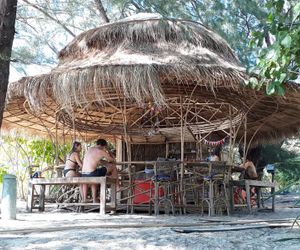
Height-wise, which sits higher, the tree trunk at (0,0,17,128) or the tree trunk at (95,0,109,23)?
the tree trunk at (95,0,109,23)

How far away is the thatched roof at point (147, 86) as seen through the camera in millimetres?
6707

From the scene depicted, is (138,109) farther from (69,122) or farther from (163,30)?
(163,30)

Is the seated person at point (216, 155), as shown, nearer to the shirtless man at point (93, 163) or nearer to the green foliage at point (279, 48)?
the shirtless man at point (93, 163)

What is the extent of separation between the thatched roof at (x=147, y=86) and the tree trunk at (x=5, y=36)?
2.85 meters

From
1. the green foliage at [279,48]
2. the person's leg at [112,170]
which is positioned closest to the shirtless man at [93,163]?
the person's leg at [112,170]

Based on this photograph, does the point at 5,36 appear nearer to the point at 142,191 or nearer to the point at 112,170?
the point at 112,170

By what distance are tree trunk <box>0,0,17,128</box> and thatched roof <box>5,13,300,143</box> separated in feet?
9.36

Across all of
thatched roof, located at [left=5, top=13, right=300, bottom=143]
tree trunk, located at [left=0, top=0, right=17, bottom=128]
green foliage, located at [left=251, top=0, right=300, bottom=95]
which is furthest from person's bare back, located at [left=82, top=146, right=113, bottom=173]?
green foliage, located at [left=251, top=0, right=300, bottom=95]

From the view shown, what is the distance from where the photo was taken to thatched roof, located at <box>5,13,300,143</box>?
6707mm

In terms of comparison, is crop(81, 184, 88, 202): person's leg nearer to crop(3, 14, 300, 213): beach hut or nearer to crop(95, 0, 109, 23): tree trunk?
crop(3, 14, 300, 213): beach hut

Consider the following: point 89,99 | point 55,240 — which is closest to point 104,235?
point 55,240

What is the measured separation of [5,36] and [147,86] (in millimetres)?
3003

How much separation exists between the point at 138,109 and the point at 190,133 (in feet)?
4.27

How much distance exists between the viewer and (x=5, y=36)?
12.4ft
